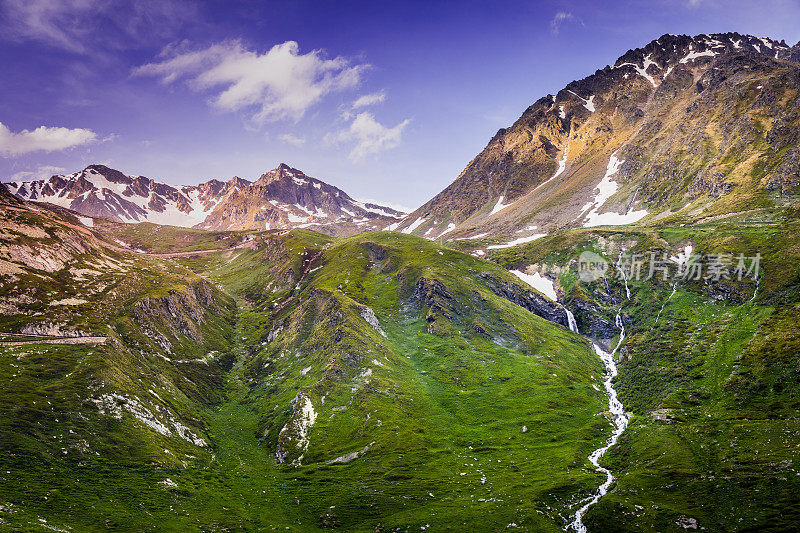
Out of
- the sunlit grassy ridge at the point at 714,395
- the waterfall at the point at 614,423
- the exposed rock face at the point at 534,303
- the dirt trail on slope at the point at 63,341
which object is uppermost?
the dirt trail on slope at the point at 63,341

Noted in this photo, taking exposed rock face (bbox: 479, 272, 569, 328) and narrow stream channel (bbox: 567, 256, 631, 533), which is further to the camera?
exposed rock face (bbox: 479, 272, 569, 328)

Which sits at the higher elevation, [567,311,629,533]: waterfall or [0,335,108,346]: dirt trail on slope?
[0,335,108,346]: dirt trail on slope

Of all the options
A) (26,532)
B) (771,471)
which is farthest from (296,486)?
(771,471)

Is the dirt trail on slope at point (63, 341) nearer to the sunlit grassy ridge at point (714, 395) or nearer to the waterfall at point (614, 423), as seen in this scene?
the waterfall at point (614, 423)

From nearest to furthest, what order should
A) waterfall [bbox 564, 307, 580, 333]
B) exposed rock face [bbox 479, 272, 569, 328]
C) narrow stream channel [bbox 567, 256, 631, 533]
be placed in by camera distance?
narrow stream channel [bbox 567, 256, 631, 533], waterfall [bbox 564, 307, 580, 333], exposed rock face [bbox 479, 272, 569, 328]

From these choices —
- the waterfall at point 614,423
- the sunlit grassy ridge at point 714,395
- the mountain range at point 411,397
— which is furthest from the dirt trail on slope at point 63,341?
the sunlit grassy ridge at point 714,395

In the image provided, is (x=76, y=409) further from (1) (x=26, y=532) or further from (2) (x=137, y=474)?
(1) (x=26, y=532)

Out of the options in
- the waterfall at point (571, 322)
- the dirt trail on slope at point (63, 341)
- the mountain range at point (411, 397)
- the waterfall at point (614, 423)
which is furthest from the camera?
the waterfall at point (571, 322)

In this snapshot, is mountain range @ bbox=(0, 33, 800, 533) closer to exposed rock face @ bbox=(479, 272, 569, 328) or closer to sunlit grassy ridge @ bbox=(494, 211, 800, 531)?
sunlit grassy ridge @ bbox=(494, 211, 800, 531)

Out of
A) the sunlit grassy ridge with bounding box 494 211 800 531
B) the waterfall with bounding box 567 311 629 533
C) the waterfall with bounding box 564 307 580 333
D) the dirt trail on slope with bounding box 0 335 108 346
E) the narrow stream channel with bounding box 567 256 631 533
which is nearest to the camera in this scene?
the sunlit grassy ridge with bounding box 494 211 800 531

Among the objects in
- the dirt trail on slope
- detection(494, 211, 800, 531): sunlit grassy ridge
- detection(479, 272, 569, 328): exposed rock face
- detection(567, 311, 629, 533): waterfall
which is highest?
the dirt trail on slope

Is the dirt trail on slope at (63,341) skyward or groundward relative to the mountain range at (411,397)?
skyward

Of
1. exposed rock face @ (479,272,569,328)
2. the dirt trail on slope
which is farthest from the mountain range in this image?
exposed rock face @ (479,272,569,328)
